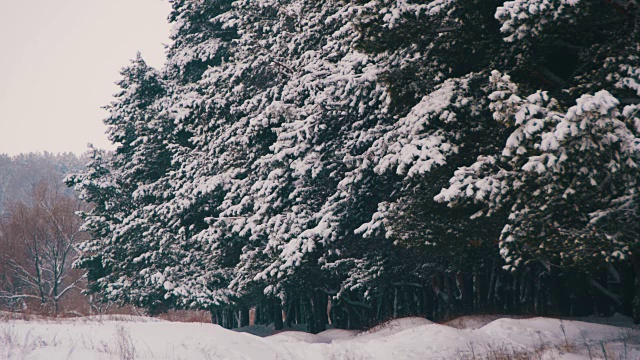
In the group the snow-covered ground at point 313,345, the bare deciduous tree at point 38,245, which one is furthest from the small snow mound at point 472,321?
the bare deciduous tree at point 38,245

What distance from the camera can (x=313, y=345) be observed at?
13539 mm

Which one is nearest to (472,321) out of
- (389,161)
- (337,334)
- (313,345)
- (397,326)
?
(397,326)

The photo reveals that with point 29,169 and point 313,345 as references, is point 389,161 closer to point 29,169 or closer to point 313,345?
point 313,345

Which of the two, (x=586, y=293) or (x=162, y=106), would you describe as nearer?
(x=586, y=293)

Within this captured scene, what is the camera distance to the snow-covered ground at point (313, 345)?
28.6ft

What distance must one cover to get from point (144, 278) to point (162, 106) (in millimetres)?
8238

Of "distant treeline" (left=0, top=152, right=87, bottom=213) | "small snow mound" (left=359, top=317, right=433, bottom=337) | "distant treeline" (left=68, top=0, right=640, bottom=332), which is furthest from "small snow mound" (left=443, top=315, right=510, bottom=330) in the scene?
"distant treeline" (left=0, top=152, right=87, bottom=213)

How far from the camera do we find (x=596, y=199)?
959 cm

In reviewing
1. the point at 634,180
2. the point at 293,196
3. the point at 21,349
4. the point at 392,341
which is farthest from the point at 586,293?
the point at 21,349

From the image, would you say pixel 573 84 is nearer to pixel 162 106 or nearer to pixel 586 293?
pixel 586 293

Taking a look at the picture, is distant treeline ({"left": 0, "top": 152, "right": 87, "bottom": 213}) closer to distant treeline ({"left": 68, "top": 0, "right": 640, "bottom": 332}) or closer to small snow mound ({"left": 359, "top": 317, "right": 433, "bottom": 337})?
distant treeline ({"left": 68, "top": 0, "right": 640, "bottom": 332})

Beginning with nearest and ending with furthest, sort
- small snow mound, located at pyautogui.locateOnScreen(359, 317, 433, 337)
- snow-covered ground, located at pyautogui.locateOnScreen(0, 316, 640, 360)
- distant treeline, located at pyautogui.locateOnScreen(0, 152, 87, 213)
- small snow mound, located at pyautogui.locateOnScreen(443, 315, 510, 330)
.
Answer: snow-covered ground, located at pyautogui.locateOnScreen(0, 316, 640, 360) < small snow mound, located at pyautogui.locateOnScreen(443, 315, 510, 330) < small snow mound, located at pyautogui.locateOnScreen(359, 317, 433, 337) < distant treeline, located at pyautogui.locateOnScreen(0, 152, 87, 213)

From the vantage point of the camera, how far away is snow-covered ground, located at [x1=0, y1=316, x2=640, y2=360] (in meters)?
8.73

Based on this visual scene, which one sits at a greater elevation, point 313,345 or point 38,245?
point 38,245
